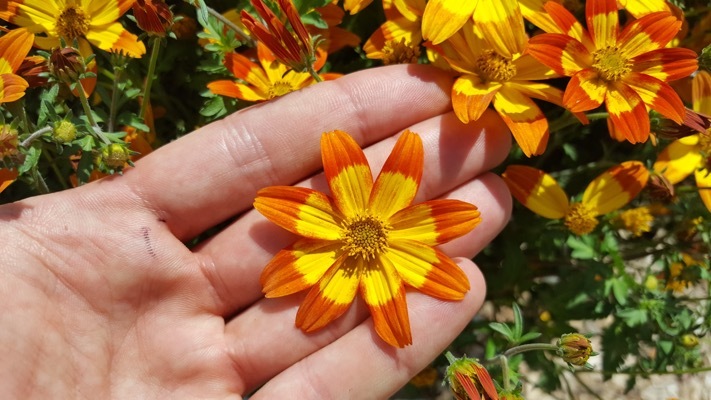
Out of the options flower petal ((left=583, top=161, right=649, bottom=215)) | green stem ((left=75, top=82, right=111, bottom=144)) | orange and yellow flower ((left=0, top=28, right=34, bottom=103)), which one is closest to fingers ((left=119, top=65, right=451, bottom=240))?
green stem ((left=75, top=82, right=111, bottom=144))

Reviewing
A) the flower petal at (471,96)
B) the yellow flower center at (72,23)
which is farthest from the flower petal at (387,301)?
the yellow flower center at (72,23)

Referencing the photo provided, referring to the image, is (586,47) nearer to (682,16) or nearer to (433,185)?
(682,16)

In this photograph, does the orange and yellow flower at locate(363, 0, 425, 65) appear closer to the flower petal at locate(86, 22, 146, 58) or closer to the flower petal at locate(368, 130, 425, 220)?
the flower petal at locate(368, 130, 425, 220)

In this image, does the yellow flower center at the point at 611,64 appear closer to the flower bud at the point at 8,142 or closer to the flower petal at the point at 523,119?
the flower petal at the point at 523,119

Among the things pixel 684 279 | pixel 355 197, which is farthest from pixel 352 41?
pixel 684 279

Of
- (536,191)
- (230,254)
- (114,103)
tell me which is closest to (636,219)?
(536,191)

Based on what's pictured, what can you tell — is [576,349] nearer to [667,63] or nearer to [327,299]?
[327,299]

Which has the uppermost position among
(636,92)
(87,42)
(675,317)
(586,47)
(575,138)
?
(87,42)
